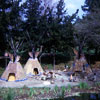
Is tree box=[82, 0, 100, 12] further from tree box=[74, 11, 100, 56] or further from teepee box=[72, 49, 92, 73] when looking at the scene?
teepee box=[72, 49, 92, 73]

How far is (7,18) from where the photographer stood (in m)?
12.7

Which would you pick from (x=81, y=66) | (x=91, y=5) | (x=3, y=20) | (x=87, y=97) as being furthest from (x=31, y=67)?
(x=91, y=5)

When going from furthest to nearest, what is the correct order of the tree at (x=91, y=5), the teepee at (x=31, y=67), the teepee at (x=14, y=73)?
the tree at (x=91, y=5), the teepee at (x=31, y=67), the teepee at (x=14, y=73)

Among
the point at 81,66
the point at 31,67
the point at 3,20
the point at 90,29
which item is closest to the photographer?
the point at 31,67

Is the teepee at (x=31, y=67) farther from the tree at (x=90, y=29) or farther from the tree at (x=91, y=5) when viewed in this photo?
the tree at (x=91, y=5)

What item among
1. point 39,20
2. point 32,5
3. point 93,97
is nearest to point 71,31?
point 39,20

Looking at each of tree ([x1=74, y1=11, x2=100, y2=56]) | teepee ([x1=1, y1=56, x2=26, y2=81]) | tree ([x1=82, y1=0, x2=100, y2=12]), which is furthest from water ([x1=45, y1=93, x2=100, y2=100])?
tree ([x1=82, y1=0, x2=100, y2=12])

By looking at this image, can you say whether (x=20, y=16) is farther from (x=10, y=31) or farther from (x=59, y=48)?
(x=59, y=48)

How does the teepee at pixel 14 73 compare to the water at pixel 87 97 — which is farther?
the teepee at pixel 14 73

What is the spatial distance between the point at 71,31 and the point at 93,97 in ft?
33.9

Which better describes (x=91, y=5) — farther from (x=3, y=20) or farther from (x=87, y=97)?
(x=87, y=97)

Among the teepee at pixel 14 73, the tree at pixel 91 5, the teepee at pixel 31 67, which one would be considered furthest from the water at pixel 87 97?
the tree at pixel 91 5

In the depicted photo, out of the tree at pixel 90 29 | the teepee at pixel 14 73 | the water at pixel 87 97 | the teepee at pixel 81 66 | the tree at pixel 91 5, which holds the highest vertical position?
the tree at pixel 91 5

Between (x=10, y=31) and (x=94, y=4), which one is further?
(x=94, y=4)
